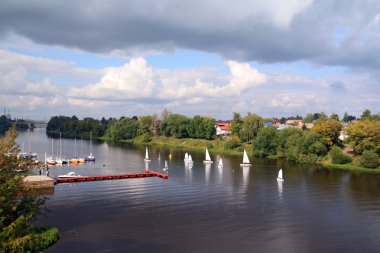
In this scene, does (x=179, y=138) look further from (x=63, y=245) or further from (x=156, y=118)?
(x=63, y=245)

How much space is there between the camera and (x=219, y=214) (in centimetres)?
4319

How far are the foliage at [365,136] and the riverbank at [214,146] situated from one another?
4.04 m

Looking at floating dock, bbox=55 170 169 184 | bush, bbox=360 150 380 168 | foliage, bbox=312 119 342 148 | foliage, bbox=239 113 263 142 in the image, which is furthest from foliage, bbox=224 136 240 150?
floating dock, bbox=55 170 169 184

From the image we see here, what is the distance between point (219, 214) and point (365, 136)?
5628 centimetres

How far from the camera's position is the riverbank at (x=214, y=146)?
83.1 m

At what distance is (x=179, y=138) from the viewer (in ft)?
514

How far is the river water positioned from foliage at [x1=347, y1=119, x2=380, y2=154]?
49.4ft

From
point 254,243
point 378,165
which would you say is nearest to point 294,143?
point 378,165

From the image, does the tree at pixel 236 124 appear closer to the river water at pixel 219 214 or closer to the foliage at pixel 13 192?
the river water at pixel 219 214

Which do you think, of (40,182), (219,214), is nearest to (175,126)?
(40,182)

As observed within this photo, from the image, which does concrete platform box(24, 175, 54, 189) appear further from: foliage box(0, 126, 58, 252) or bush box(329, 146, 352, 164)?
bush box(329, 146, 352, 164)

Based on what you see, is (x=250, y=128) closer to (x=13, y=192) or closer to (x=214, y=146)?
(x=214, y=146)

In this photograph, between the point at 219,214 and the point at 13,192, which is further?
the point at 219,214

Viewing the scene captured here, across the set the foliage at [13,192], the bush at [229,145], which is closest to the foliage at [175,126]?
the bush at [229,145]
